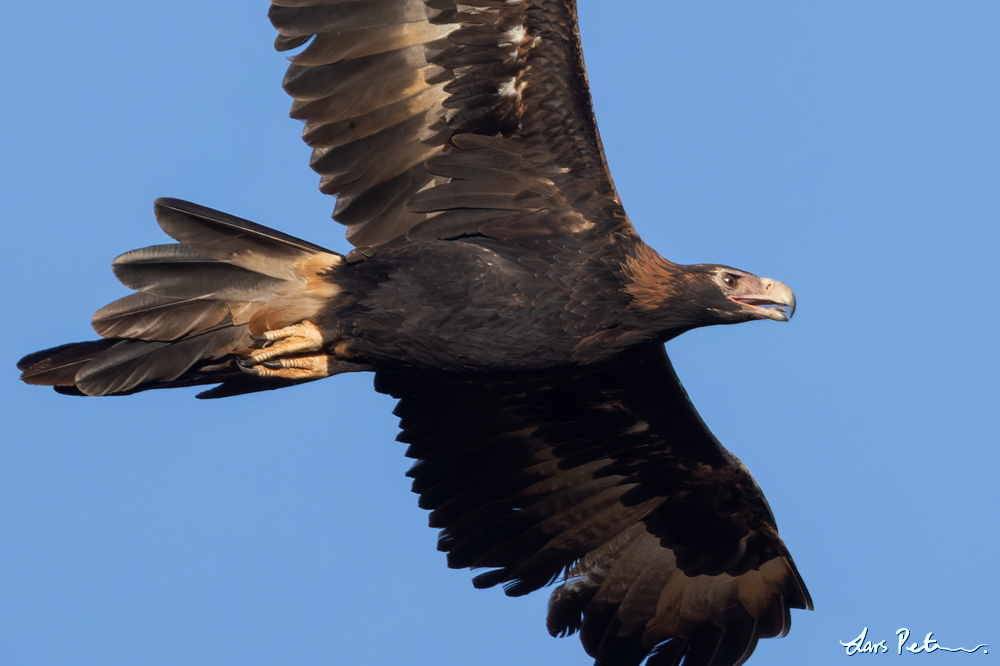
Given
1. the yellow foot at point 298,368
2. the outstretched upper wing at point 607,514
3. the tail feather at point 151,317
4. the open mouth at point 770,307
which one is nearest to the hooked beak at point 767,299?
the open mouth at point 770,307

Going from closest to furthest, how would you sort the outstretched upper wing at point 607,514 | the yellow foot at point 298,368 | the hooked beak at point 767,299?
1. the hooked beak at point 767,299
2. the yellow foot at point 298,368
3. the outstretched upper wing at point 607,514

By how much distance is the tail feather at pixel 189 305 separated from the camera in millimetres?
6777

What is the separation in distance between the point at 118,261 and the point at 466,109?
1.95m

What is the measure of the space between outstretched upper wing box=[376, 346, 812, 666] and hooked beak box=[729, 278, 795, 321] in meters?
1.40

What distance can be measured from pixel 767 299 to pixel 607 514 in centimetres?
238

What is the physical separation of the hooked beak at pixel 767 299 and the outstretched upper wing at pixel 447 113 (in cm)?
75

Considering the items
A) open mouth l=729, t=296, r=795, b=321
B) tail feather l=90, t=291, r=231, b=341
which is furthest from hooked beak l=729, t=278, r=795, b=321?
tail feather l=90, t=291, r=231, b=341

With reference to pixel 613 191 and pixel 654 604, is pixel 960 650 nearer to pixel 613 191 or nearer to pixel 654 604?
pixel 654 604

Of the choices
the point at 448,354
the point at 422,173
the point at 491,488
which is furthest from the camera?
the point at 491,488

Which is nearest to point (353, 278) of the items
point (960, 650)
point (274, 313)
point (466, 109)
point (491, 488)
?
point (274, 313)

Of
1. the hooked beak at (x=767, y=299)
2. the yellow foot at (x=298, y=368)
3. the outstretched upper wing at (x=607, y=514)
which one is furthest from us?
the outstretched upper wing at (x=607, y=514)

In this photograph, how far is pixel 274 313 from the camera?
22.9ft

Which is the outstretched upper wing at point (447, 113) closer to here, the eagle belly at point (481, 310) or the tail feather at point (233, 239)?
the eagle belly at point (481, 310)

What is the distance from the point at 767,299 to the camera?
650 cm
